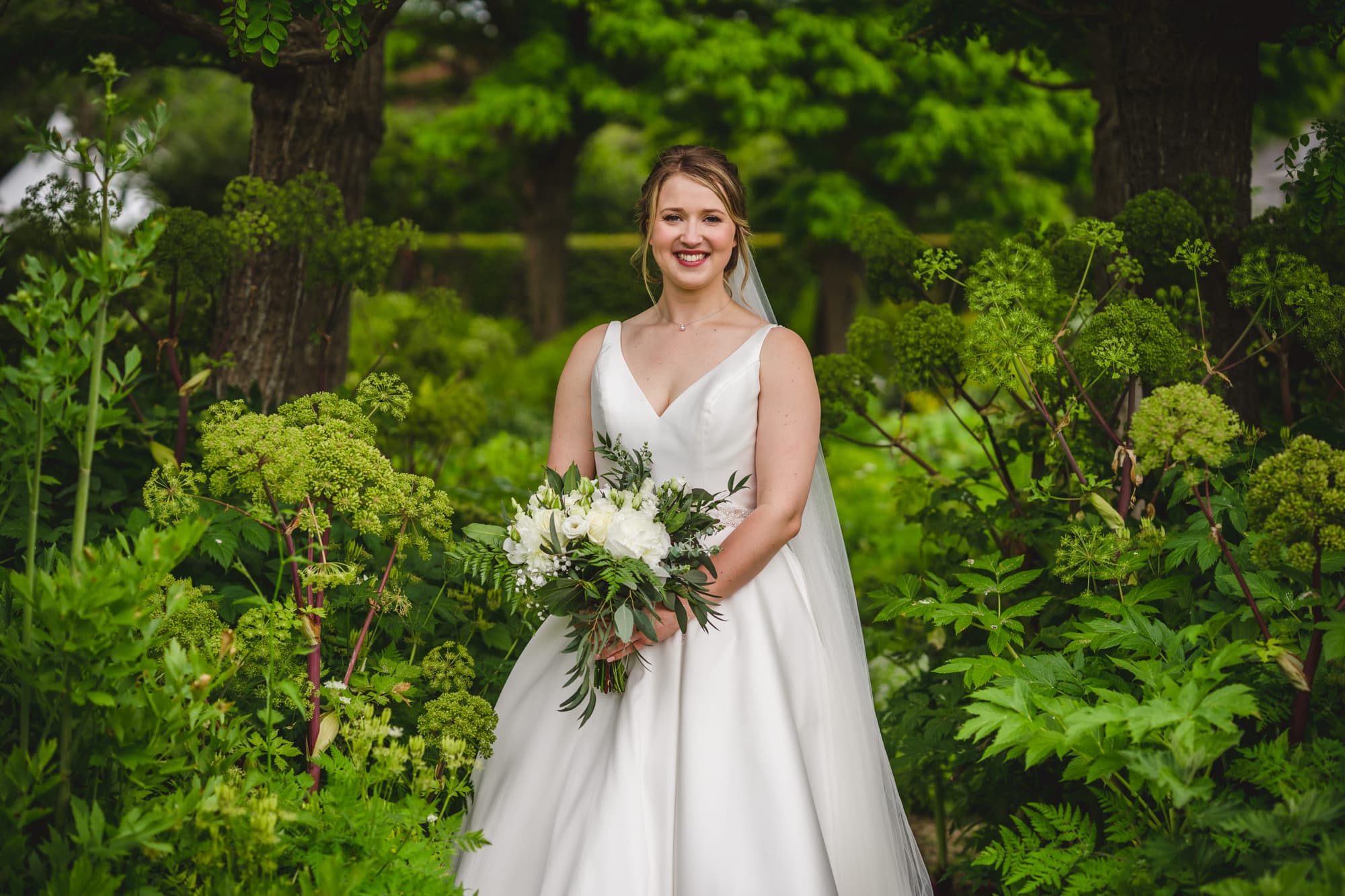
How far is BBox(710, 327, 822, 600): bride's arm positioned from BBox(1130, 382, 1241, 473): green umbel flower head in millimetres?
920

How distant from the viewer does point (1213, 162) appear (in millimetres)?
4250

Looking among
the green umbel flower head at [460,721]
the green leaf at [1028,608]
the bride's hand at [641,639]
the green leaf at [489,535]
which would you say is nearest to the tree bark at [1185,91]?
the green leaf at [1028,608]

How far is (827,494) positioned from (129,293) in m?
3.52

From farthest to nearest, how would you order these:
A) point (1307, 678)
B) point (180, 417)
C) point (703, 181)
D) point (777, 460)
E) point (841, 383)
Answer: point (841, 383) < point (180, 417) < point (703, 181) < point (777, 460) < point (1307, 678)

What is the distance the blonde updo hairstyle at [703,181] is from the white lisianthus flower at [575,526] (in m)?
1.12

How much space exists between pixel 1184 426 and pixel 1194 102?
229cm

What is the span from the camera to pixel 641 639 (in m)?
3.08

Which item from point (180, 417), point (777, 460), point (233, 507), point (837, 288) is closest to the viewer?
point (233, 507)

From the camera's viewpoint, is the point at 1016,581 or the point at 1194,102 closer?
the point at 1016,581

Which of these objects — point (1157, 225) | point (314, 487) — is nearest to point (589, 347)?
point (314, 487)

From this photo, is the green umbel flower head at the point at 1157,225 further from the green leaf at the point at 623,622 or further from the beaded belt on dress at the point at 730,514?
the green leaf at the point at 623,622

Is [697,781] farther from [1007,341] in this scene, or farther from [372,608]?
[1007,341]

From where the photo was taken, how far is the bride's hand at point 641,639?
3.00m

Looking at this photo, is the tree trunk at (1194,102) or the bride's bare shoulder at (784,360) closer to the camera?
the bride's bare shoulder at (784,360)
